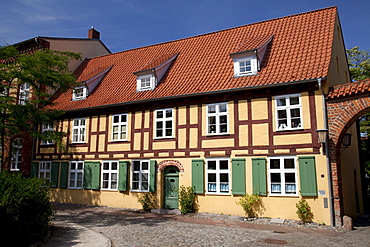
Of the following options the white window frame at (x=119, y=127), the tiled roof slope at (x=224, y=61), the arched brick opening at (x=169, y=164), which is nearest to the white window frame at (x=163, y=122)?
the tiled roof slope at (x=224, y=61)

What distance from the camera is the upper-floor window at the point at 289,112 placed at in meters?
13.3

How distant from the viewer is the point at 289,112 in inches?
528

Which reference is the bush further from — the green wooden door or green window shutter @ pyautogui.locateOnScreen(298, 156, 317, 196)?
green window shutter @ pyautogui.locateOnScreen(298, 156, 317, 196)

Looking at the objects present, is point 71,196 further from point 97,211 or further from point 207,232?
point 207,232

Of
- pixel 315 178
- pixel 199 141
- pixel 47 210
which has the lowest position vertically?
pixel 47 210

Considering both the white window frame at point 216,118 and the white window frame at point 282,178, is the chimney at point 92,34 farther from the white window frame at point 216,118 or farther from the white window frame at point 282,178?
the white window frame at point 282,178

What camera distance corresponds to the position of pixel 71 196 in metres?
18.4

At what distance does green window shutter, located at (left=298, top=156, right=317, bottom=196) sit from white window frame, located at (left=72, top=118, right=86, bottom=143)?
459 inches

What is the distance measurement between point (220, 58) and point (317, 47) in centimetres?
464

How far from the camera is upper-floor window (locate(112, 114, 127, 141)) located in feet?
57.2

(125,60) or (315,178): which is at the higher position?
(125,60)

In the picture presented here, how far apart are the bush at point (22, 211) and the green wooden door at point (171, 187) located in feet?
23.8

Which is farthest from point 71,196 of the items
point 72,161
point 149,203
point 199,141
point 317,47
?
point 317,47

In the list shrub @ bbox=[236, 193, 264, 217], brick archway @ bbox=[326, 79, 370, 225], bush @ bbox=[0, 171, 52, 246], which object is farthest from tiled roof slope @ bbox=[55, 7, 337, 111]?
bush @ bbox=[0, 171, 52, 246]
